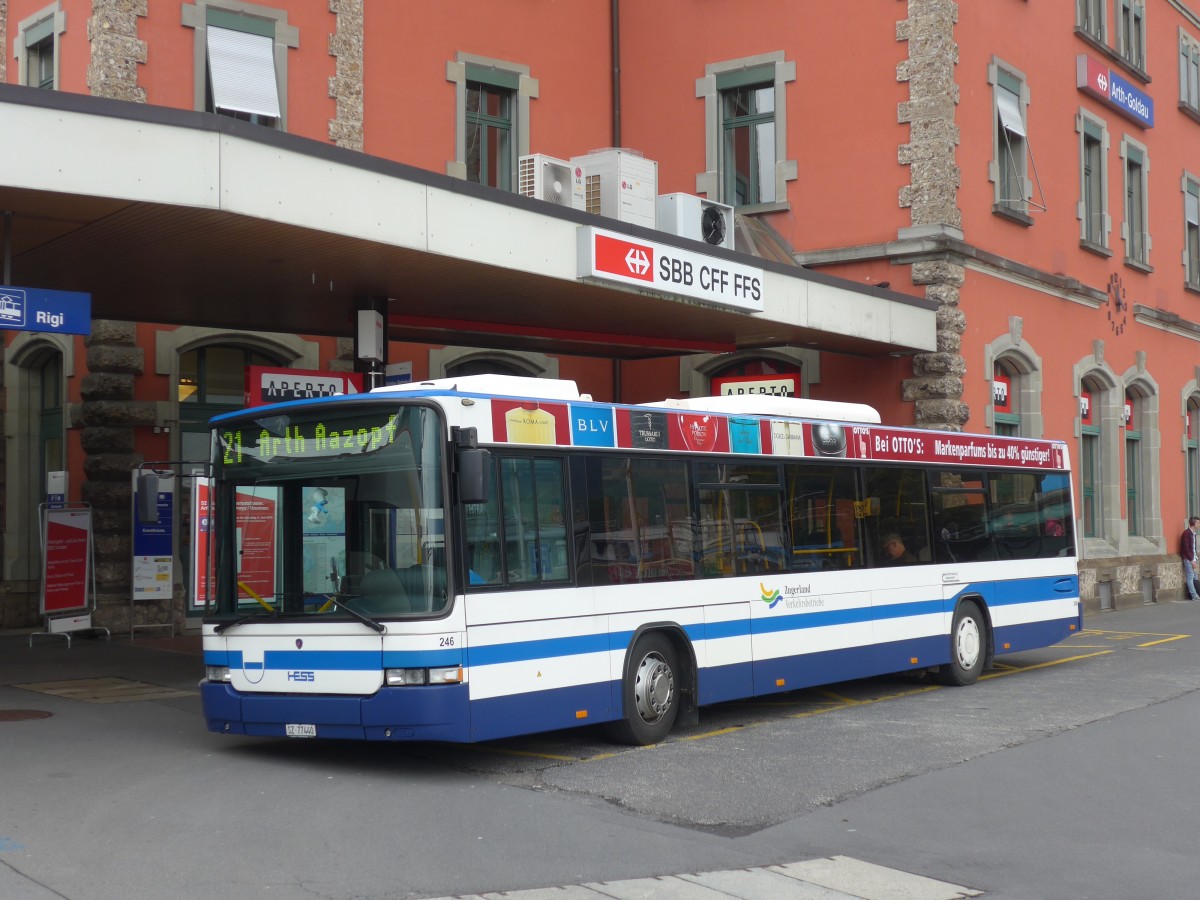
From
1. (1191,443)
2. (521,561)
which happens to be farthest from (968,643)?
(1191,443)

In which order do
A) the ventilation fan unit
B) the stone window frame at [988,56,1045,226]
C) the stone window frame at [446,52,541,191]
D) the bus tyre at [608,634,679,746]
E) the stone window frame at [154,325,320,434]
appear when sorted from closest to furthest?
the bus tyre at [608,634,679,746], the ventilation fan unit, the stone window frame at [154,325,320,434], the stone window frame at [446,52,541,191], the stone window frame at [988,56,1045,226]

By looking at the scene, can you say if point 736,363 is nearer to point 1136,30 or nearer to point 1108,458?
point 1108,458

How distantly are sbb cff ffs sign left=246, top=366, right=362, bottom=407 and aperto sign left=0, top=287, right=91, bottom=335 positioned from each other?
142 inches

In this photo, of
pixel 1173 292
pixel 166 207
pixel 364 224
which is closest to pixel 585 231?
pixel 364 224

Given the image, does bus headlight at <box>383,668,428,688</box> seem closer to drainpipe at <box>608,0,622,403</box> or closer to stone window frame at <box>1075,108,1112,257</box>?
drainpipe at <box>608,0,622,403</box>

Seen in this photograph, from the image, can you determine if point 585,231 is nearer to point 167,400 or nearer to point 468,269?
point 468,269

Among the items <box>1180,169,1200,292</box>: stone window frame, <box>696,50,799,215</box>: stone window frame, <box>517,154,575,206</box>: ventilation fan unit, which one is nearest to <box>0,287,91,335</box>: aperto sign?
<box>517,154,575,206</box>: ventilation fan unit

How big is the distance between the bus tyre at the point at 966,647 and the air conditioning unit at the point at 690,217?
19.3 feet

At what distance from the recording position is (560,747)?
35.0ft

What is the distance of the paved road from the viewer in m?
6.75

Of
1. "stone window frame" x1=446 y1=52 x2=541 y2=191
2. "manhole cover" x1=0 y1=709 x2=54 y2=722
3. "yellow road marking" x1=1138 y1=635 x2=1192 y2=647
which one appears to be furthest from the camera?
"stone window frame" x1=446 y1=52 x2=541 y2=191

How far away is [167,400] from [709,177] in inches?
374

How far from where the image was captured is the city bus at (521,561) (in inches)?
356

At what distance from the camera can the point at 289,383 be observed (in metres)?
15.1
